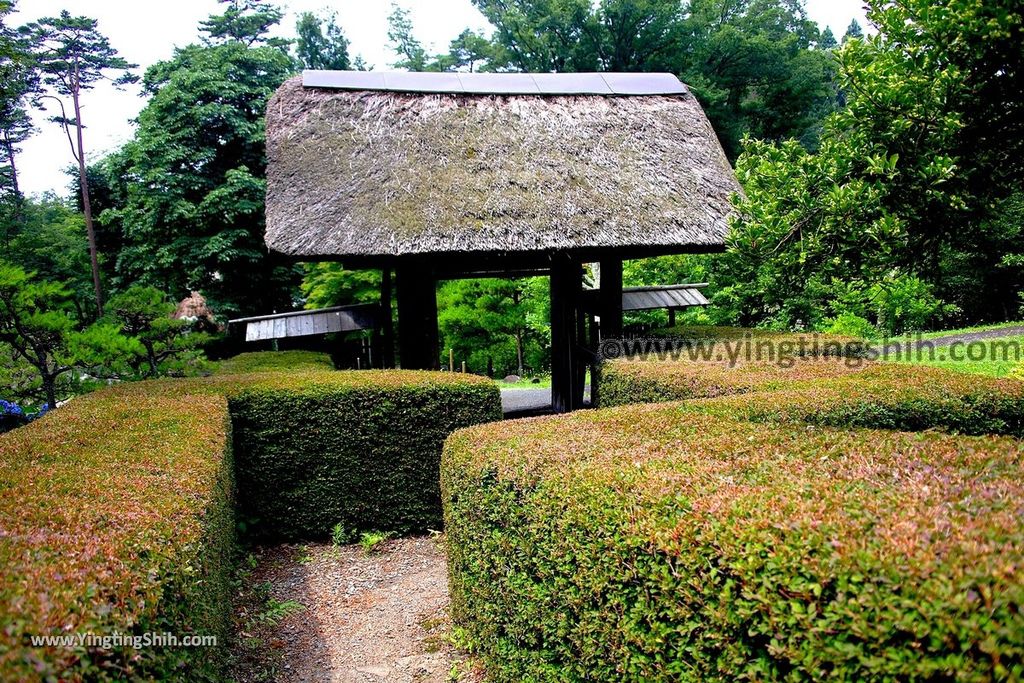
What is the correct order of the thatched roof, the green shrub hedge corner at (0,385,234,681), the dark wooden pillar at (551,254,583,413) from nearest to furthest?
1. the green shrub hedge corner at (0,385,234,681)
2. the thatched roof
3. the dark wooden pillar at (551,254,583,413)

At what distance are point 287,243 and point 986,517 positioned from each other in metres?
7.49

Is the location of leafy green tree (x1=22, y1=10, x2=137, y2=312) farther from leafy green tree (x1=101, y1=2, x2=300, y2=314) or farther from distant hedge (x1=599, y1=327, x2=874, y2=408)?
distant hedge (x1=599, y1=327, x2=874, y2=408)

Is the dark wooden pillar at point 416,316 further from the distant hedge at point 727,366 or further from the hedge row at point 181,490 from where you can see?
the distant hedge at point 727,366

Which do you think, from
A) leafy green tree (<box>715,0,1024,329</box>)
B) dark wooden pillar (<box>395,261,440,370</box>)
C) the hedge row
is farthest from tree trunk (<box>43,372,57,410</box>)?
leafy green tree (<box>715,0,1024,329</box>)

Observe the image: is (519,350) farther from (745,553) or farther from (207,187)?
(745,553)

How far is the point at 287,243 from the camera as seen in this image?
7.88 metres

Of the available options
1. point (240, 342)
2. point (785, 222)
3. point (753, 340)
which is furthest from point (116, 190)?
point (785, 222)

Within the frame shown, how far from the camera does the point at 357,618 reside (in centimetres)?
503

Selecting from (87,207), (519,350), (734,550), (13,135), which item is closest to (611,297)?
(734,550)

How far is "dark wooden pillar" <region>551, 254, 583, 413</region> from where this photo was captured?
33.0 ft

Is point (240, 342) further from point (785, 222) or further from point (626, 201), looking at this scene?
point (785, 222)

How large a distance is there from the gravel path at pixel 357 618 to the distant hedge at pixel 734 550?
593 mm

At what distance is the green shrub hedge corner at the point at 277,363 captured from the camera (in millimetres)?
9242

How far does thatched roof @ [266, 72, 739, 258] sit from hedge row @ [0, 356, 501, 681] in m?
2.15
